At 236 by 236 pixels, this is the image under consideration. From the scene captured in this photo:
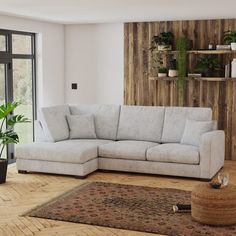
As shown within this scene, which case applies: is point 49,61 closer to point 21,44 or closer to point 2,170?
point 21,44

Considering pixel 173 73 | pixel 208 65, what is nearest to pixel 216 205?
pixel 208 65

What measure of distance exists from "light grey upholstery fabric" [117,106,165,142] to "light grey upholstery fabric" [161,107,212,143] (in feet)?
0.37

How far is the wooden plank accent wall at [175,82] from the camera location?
7.86 meters

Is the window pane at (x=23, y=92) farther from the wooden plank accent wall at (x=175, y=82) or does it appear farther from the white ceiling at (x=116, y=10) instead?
the wooden plank accent wall at (x=175, y=82)

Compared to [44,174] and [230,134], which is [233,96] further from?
[44,174]

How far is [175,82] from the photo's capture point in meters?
8.12

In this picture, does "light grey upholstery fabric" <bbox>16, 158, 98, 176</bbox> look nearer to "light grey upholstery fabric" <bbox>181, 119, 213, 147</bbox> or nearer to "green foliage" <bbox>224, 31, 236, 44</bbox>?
"light grey upholstery fabric" <bbox>181, 119, 213, 147</bbox>

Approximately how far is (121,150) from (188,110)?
3.92 feet

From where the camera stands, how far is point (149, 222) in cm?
469

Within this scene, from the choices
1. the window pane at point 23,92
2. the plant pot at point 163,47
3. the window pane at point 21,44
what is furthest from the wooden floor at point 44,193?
the plant pot at point 163,47

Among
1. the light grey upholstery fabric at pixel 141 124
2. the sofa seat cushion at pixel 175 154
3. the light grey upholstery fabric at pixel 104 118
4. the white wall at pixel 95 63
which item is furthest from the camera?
the white wall at pixel 95 63

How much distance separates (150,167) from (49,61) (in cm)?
287

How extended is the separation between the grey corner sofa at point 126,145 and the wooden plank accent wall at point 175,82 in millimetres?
840

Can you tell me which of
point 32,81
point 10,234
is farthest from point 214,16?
point 10,234
